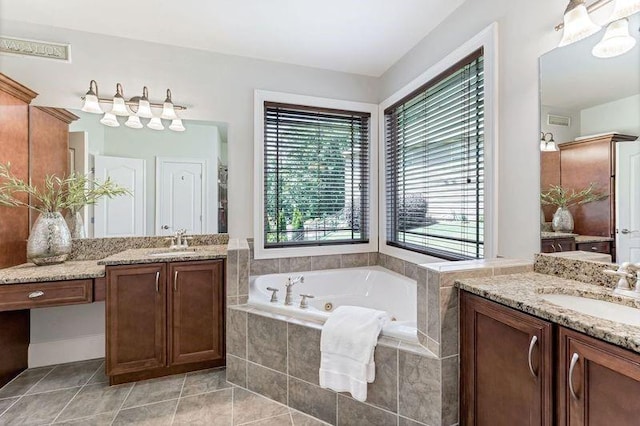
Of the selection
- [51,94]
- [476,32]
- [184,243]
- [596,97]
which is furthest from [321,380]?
[51,94]

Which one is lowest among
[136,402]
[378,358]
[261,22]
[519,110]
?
[136,402]

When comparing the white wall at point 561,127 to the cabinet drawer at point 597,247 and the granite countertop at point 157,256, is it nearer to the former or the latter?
the cabinet drawer at point 597,247

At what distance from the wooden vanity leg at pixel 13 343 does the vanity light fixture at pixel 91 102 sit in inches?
61.2

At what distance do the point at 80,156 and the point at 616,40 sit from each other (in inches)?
131

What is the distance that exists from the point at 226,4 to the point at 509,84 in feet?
6.12

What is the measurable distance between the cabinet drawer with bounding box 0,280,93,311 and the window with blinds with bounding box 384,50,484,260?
2451mm

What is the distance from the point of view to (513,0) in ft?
5.53

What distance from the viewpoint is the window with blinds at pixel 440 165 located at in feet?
6.55

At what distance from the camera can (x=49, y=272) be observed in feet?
6.23

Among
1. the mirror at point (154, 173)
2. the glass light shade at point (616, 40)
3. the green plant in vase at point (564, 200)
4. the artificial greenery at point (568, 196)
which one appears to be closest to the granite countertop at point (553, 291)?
the green plant in vase at point (564, 200)

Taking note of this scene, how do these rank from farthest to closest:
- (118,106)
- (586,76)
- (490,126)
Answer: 1. (118,106)
2. (490,126)
3. (586,76)

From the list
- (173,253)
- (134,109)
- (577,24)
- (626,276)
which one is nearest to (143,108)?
(134,109)

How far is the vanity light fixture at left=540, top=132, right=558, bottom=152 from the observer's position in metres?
1.53

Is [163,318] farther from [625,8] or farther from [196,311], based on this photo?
[625,8]
